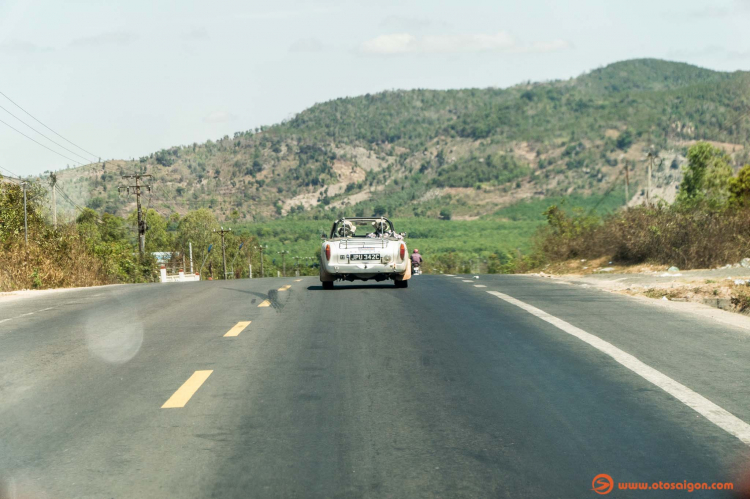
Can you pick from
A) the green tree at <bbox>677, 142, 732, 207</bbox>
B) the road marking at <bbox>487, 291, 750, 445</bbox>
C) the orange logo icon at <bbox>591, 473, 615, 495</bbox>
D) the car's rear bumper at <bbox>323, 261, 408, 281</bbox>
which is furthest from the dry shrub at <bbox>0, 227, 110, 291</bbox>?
the green tree at <bbox>677, 142, 732, 207</bbox>

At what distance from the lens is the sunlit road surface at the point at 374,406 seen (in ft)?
17.3

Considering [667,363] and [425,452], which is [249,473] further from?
[667,363]

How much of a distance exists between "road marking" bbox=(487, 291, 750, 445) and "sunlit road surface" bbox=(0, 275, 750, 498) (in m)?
0.04

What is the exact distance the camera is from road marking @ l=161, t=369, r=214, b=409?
7.30 meters

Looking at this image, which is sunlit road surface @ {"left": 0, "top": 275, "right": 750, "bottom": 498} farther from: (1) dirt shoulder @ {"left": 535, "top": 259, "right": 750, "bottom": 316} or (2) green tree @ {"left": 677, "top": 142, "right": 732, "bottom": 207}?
(2) green tree @ {"left": 677, "top": 142, "right": 732, "bottom": 207}

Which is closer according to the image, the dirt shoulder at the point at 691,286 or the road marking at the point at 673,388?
the road marking at the point at 673,388

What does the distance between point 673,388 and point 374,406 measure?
267 centimetres

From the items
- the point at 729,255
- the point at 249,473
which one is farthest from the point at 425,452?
the point at 729,255

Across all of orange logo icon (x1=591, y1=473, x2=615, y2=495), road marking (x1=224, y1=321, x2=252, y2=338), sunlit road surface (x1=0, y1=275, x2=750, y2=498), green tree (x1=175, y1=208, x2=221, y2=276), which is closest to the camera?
orange logo icon (x1=591, y1=473, x2=615, y2=495)

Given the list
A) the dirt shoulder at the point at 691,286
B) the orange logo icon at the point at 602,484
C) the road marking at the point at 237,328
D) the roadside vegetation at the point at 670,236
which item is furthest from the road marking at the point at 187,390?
the roadside vegetation at the point at 670,236

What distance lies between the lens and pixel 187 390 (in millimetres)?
7840

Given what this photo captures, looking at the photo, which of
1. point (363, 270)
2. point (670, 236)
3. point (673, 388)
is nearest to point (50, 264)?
point (363, 270)

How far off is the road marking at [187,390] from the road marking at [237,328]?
2880 mm

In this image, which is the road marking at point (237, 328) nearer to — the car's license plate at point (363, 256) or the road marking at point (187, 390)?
the road marking at point (187, 390)
